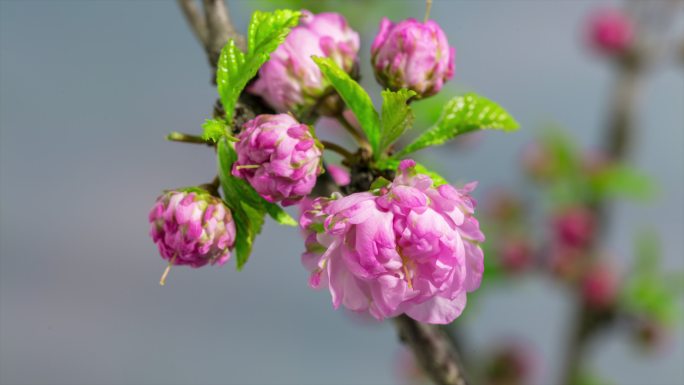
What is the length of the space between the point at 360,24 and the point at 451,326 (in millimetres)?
1123

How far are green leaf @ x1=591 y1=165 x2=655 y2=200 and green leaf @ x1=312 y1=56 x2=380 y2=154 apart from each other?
8.11ft

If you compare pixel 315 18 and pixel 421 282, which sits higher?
pixel 315 18

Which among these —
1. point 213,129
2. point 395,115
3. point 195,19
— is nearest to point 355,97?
point 395,115

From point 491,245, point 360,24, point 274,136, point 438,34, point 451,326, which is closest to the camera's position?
point 274,136

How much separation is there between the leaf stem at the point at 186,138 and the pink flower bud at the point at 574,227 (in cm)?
249

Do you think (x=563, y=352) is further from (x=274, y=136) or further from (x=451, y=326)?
(x=274, y=136)

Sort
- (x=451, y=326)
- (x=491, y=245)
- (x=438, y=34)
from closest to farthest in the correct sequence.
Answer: (x=438, y=34) < (x=451, y=326) < (x=491, y=245)

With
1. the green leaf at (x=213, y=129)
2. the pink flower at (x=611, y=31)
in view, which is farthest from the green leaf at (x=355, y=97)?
the pink flower at (x=611, y=31)

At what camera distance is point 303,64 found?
805 mm

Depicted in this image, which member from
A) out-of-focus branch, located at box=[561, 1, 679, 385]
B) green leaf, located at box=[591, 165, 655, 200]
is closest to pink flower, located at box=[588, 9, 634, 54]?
out-of-focus branch, located at box=[561, 1, 679, 385]

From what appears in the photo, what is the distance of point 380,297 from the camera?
708mm

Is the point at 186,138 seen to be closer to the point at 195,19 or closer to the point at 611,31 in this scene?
the point at 195,19

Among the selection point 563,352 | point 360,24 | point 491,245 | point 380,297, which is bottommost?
point 563,352

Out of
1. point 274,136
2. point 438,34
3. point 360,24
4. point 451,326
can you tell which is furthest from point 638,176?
point 274,136
